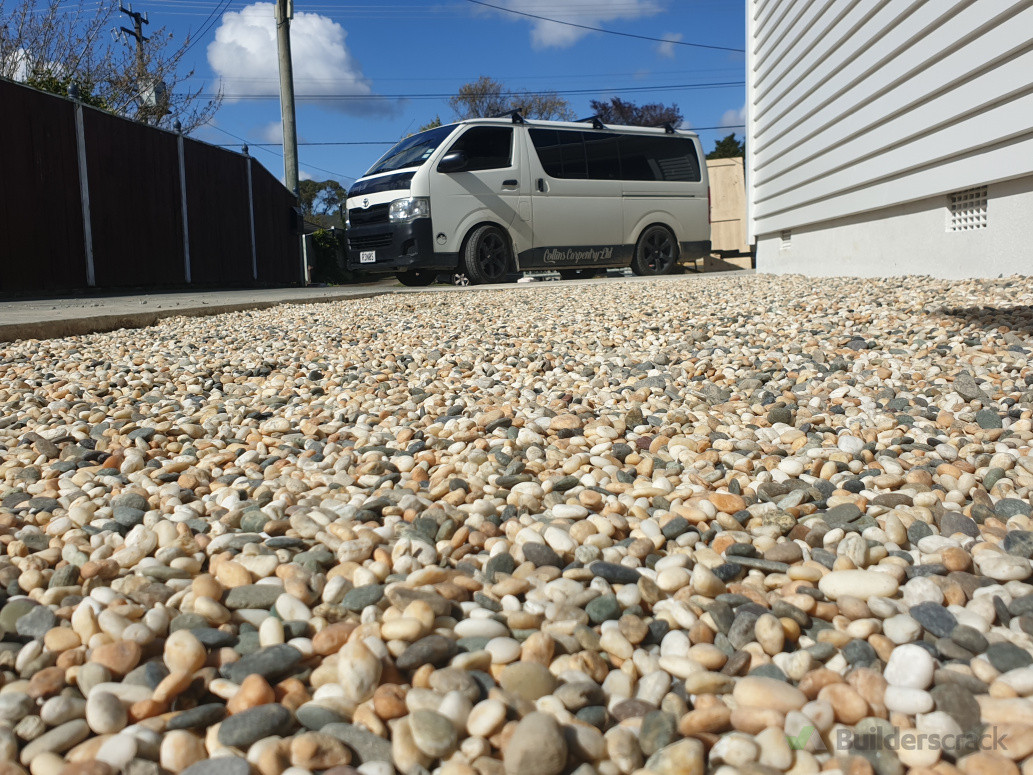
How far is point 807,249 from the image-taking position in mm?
7863

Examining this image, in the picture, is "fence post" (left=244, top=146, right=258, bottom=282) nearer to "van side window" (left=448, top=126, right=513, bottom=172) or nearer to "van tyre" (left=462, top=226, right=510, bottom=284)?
"van tyre" (left=462, top=226, right=510, bottom=284)

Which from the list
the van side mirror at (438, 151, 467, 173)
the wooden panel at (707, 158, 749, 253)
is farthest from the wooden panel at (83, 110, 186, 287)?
the wooden panel at (707, 158, 749, 253)

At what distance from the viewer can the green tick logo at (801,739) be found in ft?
3.26

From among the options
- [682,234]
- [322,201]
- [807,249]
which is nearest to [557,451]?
[807,249]

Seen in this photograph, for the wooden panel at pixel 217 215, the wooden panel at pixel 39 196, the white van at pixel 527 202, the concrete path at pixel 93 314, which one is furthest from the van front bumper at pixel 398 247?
the wooden panel at pixel 217 215

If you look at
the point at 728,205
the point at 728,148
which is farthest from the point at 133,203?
the point at 728,148

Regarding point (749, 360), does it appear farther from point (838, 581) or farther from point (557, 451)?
point (838, 581)

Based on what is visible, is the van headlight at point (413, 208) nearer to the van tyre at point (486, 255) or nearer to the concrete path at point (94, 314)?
the van tyre at point (486, 255)

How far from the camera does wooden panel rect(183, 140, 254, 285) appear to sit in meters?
11.1

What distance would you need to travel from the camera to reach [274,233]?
13.6 m

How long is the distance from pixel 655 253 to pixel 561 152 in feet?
6.19

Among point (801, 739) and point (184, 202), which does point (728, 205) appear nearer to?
point (184, 202)

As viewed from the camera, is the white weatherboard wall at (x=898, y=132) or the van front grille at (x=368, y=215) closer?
the white weatherboard wall at (x=898, y=132)

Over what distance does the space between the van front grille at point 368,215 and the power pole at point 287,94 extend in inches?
237
